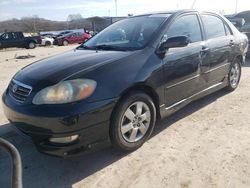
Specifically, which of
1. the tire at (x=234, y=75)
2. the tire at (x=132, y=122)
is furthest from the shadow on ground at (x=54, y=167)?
the tire at (x=234, y=75)

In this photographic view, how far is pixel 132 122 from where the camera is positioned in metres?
3.43

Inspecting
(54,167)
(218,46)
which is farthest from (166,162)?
(218,46)

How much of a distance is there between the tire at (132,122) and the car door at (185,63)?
40cm

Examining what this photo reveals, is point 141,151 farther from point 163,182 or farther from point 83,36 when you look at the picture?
point 83,36

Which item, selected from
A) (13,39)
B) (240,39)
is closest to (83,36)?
(13,39)

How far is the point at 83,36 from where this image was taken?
31359mm

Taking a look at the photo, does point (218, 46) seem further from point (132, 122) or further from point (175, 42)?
point (132, 122)

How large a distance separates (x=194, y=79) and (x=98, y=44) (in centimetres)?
150

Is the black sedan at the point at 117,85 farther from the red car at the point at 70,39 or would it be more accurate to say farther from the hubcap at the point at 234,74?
the red car at the point at 70,39

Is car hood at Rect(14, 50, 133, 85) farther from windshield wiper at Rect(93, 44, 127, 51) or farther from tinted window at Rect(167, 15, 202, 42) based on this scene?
tinted window at Rect(167, 15, 202, 42)

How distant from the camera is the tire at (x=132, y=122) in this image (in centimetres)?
320

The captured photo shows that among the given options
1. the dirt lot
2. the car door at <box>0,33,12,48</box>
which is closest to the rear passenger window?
the dirt lot

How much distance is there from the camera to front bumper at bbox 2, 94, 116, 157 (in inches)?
112

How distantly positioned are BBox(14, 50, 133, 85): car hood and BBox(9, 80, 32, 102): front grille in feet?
0.20
